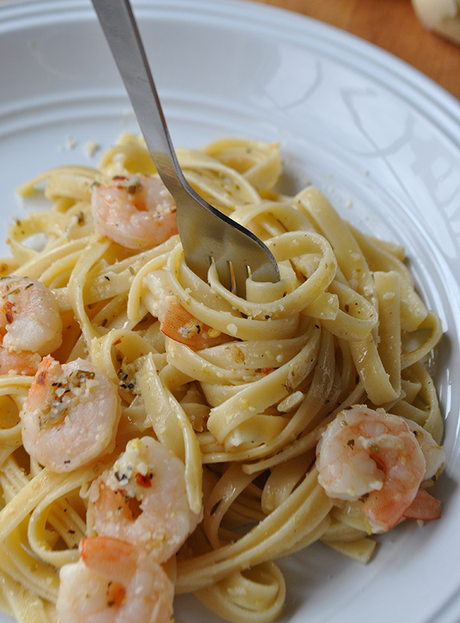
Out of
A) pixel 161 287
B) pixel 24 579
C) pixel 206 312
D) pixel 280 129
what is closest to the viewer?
pixel 24 579

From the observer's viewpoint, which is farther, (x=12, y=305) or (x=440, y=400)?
(x=440, y=400)

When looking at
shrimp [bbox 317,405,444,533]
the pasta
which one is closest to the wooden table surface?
the pasta

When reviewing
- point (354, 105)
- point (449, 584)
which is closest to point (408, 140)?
point (354, 105)

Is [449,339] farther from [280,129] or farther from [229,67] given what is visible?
[229,67]

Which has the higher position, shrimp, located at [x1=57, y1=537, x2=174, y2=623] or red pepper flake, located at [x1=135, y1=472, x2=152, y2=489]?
red pepper flake, located at [x1=135, y1=472, x2=152, y2=489]

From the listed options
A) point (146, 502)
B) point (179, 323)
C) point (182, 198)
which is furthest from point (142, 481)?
point (182, 198)

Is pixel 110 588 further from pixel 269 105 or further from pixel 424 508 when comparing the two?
pixel 269 105

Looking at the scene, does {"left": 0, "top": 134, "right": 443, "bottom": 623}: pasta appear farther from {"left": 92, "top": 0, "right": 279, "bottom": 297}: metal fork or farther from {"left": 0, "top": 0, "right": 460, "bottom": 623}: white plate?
{"left": 0, "top": 0, "right": 460, "bottom": 623}: white plate
